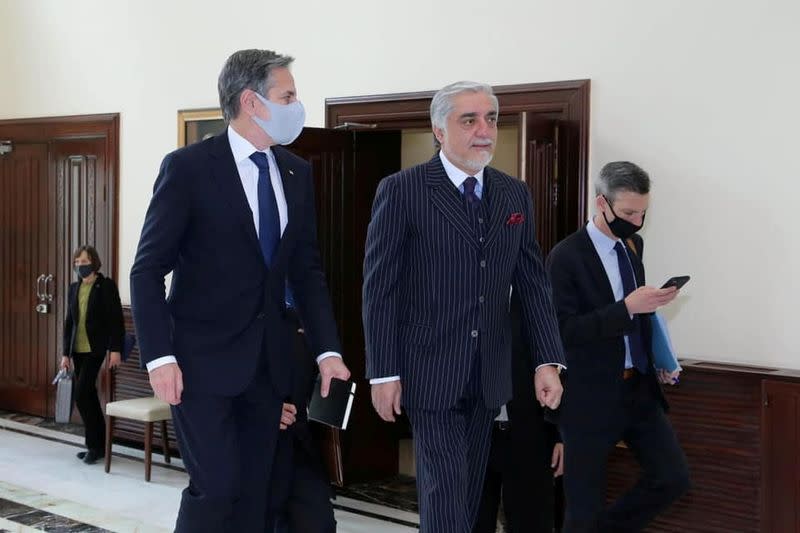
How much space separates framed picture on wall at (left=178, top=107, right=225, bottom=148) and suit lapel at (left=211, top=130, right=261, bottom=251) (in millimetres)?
3933

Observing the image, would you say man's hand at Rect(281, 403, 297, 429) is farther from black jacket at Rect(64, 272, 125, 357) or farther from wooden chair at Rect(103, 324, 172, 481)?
black jacket at Rect(64, 272, 125, 357)

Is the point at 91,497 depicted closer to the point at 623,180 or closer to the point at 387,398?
the point at 387,398

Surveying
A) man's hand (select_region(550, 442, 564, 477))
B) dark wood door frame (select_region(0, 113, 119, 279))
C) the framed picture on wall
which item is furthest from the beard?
dark wood door frame (select_region(0, 113, 119, 279))

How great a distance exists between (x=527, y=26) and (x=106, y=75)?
3.43 m

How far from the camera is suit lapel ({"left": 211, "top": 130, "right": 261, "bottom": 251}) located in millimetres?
2795

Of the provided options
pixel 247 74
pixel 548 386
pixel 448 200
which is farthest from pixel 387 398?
pixel 247 74

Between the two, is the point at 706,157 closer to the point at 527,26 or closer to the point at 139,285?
the point at 527,26

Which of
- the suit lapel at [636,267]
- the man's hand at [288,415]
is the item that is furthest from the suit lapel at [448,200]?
the suit lapel at [636,267]

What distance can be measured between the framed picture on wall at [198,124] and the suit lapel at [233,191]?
12.9 ft

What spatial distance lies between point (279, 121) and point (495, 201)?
2.21 feet

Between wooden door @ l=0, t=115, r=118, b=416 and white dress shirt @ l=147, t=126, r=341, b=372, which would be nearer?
white dress shirt @ l=147, t=126, r=341, b=372

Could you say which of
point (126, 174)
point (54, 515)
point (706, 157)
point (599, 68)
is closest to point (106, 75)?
point (126, 174)

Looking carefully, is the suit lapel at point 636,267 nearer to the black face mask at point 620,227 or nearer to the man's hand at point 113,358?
the black face mask at point 620,227

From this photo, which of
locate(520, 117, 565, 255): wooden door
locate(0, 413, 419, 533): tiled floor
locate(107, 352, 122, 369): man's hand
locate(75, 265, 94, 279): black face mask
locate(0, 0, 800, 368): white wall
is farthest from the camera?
locate(75, 265, 94, 279): black face mask
